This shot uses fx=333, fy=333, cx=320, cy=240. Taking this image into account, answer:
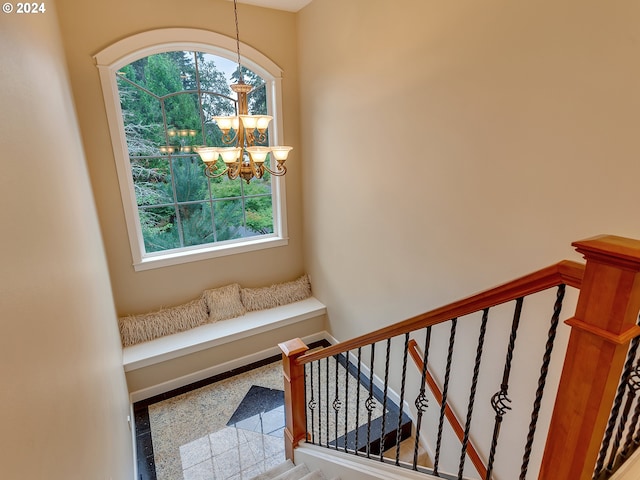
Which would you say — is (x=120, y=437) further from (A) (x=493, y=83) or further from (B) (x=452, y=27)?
(B) (x=452, y=27)

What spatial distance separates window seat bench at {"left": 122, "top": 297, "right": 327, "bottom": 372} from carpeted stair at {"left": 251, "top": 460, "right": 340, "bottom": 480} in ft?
4.80

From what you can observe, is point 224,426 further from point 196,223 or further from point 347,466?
point 196,223

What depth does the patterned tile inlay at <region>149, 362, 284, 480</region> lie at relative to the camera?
266cm

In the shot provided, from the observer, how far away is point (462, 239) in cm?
222

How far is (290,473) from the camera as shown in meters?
2.29

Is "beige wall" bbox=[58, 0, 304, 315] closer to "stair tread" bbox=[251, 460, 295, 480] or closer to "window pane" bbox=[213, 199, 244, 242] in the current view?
"window pane" bbox=[213, 199, 244, 242]

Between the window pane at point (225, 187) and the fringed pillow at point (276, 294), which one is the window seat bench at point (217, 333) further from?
the window pane at point (225, 187)

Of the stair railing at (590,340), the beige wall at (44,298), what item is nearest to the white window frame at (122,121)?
the beige wall at (44,298)

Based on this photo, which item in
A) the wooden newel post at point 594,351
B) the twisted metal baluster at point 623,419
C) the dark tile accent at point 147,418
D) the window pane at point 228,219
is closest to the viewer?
the wooden newel post at point 594,351

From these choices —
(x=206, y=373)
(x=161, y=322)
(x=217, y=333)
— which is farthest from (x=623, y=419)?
(x=161, y=322)

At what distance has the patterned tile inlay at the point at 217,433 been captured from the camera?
2.66 m

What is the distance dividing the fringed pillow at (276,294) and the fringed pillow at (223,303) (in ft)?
0.35

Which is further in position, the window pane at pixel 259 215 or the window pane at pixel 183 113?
the window pane at pixel 259 215

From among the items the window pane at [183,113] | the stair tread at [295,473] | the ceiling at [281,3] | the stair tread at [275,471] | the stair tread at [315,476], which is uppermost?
the ceiling at [281,3]
